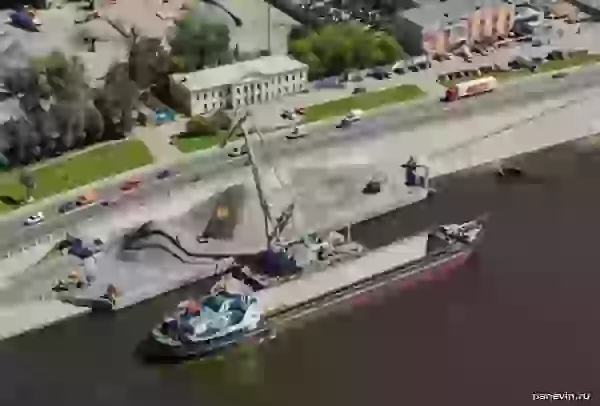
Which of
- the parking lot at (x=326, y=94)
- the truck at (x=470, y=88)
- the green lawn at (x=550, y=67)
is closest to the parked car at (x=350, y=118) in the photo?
the parking lot at (x=326, y=94)

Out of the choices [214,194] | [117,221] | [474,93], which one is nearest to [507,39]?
[474,93]

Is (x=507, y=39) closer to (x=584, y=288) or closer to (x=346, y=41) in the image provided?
(x=346, y=41)

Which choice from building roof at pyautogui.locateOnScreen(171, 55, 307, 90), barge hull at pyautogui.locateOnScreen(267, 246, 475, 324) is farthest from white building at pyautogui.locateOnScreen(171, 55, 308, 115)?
barge hull at pyautogui.locateOnScreen(267, 246, 475, 324)

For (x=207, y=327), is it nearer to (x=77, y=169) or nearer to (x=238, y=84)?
(x=77, y=169)

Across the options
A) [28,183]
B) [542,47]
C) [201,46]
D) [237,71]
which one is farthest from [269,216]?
[542,47]

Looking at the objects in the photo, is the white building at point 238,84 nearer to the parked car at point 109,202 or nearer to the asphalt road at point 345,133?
the asphalt road at point 345,133

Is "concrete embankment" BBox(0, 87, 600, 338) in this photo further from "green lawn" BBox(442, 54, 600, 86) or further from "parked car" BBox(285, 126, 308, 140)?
"green lawn" BBox(442, 54, 600, 86)
